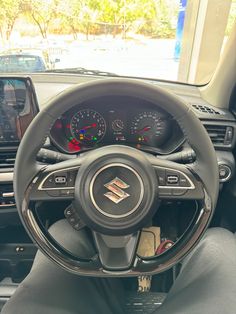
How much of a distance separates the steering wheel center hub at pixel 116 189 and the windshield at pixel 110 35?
99 centimetres

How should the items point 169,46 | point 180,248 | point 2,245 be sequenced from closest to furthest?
point 180,248
point 2,245
point 169,46

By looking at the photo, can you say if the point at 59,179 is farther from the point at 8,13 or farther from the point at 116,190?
the point at 8,13

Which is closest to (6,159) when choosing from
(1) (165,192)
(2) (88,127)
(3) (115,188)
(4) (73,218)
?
(2) (88,127)

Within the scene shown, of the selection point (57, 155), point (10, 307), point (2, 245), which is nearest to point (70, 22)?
point (57, 155)

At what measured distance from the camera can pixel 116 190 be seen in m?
1.05

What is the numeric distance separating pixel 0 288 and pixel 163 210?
1016mm

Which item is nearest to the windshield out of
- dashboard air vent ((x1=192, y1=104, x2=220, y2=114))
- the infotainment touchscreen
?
dashboard air vent ((x1=192, y1=104, x2=220, y2=114))

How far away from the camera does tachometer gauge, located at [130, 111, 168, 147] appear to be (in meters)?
1.32

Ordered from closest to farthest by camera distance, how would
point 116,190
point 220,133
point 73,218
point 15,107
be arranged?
point 116,190 < point 73,218 < point 15,107 < point 220,133

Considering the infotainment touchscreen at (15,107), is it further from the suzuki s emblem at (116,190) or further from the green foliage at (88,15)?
the suzuki s emblem at (116,190)

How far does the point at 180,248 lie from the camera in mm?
1088

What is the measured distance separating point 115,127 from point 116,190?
0.34 meters

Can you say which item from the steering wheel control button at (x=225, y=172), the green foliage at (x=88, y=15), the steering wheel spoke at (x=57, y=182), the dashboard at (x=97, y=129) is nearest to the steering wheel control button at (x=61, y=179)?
the steering wheel spoke at (x=57, y=182)

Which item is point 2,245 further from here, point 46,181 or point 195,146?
point 195,146
